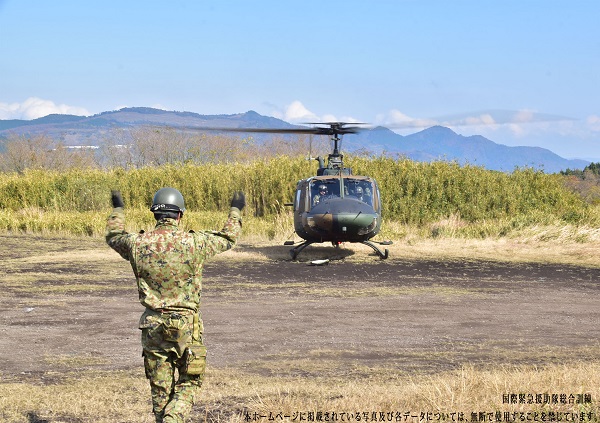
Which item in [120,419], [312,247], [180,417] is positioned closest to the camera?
[180,417]

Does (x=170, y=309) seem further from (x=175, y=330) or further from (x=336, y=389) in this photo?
(x=336, y=389)

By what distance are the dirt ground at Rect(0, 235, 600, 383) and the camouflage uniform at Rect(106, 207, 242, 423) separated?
3.22 metres

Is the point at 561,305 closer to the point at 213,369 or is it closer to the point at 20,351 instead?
the point at 213,369

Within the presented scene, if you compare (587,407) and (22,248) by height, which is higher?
(587,407)

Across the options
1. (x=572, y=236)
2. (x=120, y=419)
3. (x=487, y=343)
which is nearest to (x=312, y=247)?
(x=572, y=236)

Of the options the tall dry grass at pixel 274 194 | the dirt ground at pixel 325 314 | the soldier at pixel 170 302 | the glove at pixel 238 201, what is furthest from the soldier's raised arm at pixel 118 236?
the tall dry grass at pixel 274 194

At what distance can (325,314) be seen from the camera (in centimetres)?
1265

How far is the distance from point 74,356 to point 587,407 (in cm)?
584

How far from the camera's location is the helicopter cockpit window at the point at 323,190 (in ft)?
64.1

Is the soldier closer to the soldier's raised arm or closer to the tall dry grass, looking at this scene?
the soldier's raised arm

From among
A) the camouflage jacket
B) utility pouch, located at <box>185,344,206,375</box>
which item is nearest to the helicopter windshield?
the camouflage jacket

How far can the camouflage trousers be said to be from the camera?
5566 millimetres

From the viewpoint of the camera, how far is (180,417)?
18.0ft

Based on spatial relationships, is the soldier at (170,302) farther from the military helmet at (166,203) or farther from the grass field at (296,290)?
the grass field at (296,290)
